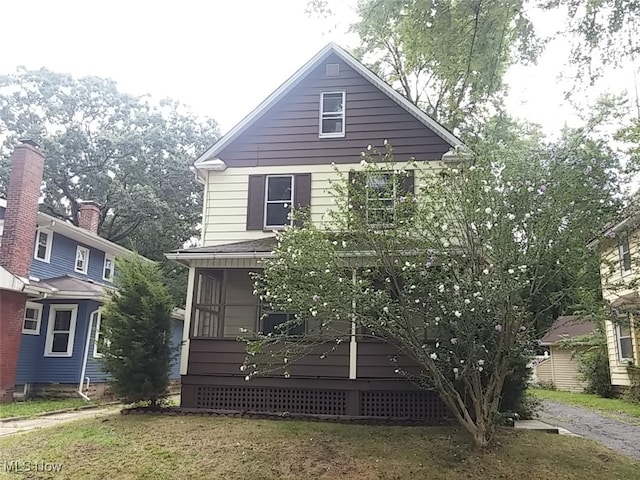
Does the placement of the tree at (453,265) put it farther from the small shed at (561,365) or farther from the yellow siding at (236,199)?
the small shed at (561,365)

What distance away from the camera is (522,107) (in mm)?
23125

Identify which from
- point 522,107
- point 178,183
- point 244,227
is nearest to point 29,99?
point 178,183

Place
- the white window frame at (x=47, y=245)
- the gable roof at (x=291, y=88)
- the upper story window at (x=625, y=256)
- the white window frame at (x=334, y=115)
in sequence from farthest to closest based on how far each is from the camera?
1. the white window frame at (x=47, y=245)
2. the white window frame at (x=334, y=115)
3. the gable roof at (x=291, y=88)
4. the upper story window at (x=625, y=256)

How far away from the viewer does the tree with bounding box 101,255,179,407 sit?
34.8ft

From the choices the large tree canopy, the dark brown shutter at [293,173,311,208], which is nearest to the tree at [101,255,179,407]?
the dark brown shutter at [293,173,311,208]

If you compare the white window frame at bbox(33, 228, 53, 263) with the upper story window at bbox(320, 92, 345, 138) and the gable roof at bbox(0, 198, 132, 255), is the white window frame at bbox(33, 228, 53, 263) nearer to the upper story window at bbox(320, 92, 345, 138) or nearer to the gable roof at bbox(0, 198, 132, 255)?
the gable roof at bbox(0, 198, 132, 255)

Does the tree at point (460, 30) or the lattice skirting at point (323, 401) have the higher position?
the tree at point (460, 30)

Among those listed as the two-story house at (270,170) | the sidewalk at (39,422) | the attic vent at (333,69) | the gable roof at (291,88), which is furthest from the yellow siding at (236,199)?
the sidewalk at (39,422)

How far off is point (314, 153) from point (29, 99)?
22199 mm

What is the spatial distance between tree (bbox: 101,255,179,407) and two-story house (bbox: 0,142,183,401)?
355cm

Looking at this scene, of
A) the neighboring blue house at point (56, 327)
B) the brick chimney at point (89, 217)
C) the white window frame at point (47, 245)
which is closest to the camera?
the neighboring blue house at point (56, 327)

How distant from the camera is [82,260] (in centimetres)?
1912

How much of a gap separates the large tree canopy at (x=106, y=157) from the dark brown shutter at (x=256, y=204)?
1458 centimetres

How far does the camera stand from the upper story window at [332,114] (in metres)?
13.5
